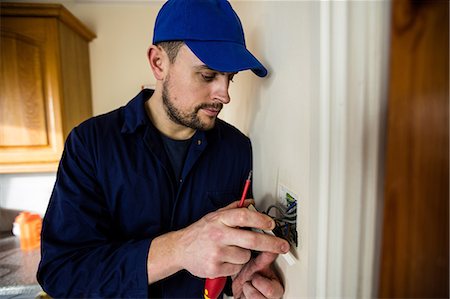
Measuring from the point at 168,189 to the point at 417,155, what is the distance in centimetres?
62

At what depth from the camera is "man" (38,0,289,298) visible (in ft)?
1.85

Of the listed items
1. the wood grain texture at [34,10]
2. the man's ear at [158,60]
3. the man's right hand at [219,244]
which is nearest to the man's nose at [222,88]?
the man's ear at [158,60]

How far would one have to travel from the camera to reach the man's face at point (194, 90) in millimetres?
700

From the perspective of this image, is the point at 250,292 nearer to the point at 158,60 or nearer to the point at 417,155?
the point at 417,155

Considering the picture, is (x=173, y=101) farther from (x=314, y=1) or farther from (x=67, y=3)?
(x=67, y=3)

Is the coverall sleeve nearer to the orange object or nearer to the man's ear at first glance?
the man's ear

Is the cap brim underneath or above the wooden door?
above

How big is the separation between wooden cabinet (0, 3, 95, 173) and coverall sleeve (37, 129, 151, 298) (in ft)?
3.02

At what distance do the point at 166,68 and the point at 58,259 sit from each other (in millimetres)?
591

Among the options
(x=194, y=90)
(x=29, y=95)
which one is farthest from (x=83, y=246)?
(x=29, y=95)

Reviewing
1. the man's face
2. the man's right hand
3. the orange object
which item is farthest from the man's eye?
the orange object

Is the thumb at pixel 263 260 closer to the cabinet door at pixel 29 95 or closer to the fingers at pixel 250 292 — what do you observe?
the fingers at pixel 250 292

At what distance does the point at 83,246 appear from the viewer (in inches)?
27.0

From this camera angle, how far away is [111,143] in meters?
0.76
